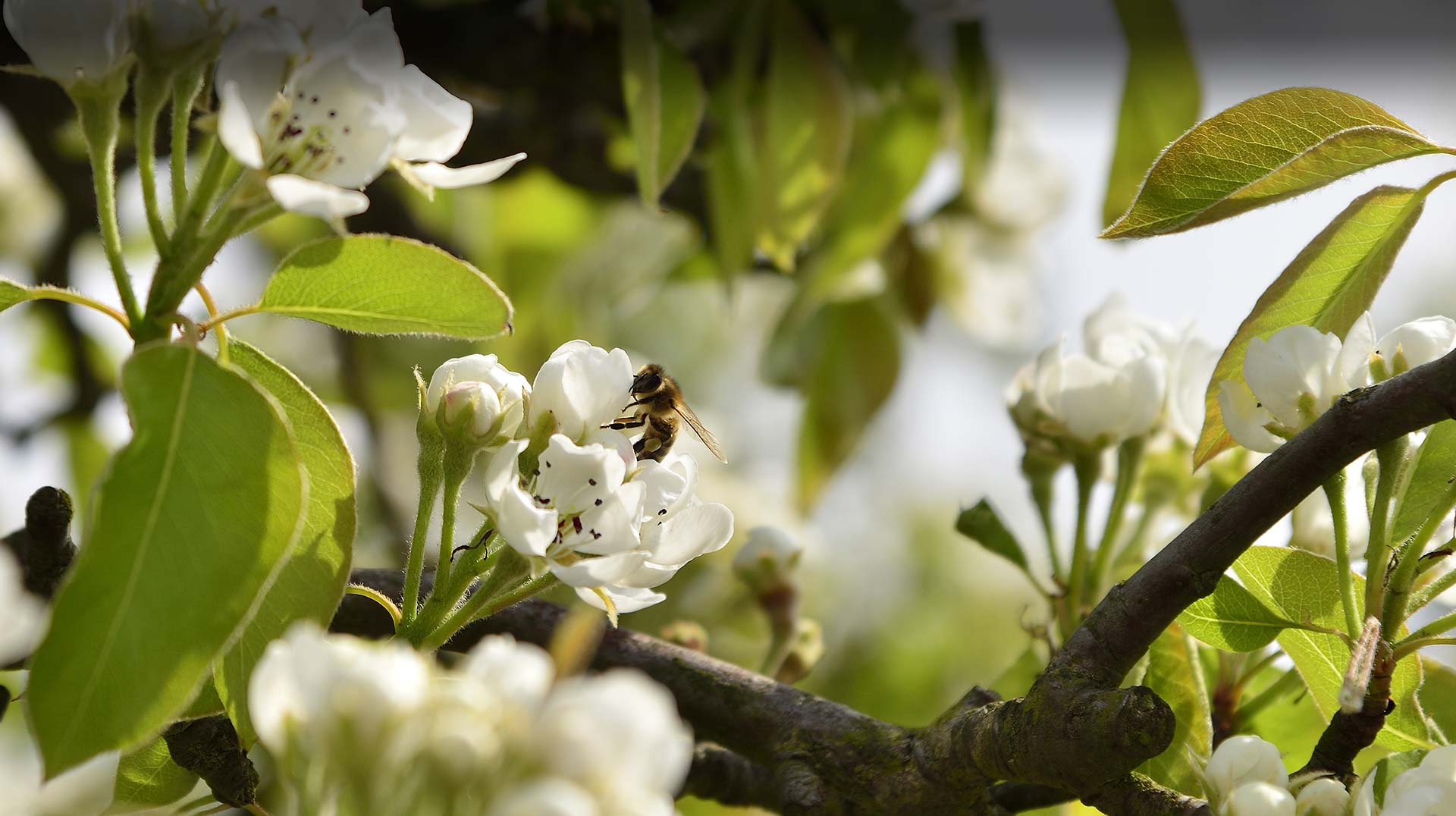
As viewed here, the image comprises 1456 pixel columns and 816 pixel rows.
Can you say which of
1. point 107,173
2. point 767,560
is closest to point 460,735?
point 107,173

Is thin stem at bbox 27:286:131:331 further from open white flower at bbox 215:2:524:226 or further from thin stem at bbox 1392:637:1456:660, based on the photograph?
thin stem at bbox 1392:637:1456:660

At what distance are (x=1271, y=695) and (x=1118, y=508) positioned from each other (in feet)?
0.70

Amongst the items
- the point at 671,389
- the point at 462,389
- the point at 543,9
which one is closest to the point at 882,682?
the point at 671,389

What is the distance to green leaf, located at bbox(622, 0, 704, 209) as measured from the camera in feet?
4.51

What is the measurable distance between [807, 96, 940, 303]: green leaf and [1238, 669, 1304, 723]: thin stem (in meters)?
0.89

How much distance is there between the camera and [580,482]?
32.6 inches

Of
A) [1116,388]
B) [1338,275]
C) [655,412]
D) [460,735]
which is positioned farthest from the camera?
[655,412]

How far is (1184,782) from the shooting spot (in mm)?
917

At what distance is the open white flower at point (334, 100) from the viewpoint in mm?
769

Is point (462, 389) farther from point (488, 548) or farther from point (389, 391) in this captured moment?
point (389, 391)

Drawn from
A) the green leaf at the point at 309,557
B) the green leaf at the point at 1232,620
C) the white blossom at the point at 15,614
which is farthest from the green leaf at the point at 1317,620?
the white blossom at the point at 15,614

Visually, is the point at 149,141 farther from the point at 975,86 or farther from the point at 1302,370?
the point at 975,86

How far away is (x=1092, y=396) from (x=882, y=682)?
147 cm

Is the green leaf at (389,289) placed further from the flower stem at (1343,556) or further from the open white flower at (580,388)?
the flower stem at (1343,556)
